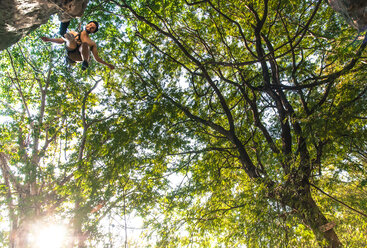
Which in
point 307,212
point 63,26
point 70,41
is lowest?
point 307,212

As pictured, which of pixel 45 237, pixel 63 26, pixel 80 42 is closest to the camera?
pixel 63 26

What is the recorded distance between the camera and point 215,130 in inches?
242

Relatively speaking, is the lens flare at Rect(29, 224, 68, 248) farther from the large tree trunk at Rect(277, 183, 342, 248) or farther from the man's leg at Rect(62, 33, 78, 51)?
the large tree trunk at Rect(277, 183, 342, 248)

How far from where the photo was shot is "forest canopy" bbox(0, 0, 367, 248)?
4.15m

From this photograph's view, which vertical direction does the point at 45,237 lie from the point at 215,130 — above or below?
below

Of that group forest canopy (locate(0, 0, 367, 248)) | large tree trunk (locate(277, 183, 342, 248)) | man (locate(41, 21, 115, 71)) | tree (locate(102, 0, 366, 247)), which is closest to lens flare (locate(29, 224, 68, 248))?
forest canopy (locate(0, 0, 367, 248))

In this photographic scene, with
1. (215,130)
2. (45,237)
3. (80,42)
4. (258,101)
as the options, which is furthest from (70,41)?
(45,237)

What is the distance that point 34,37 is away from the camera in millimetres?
8969

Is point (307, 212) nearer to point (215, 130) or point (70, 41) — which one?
point (215, 130)

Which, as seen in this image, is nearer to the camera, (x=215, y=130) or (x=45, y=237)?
(x=215, y=130)

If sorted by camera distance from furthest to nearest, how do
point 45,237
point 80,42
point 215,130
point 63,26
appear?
point 45,237 → point 215,130 → point 80,42 → point 63,26

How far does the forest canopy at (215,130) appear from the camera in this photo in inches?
163

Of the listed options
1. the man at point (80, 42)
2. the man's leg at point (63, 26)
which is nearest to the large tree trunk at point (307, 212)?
the man at point (80, 42)

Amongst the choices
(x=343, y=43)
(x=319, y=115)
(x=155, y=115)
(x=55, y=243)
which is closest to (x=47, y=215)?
(x=55, y=243)
